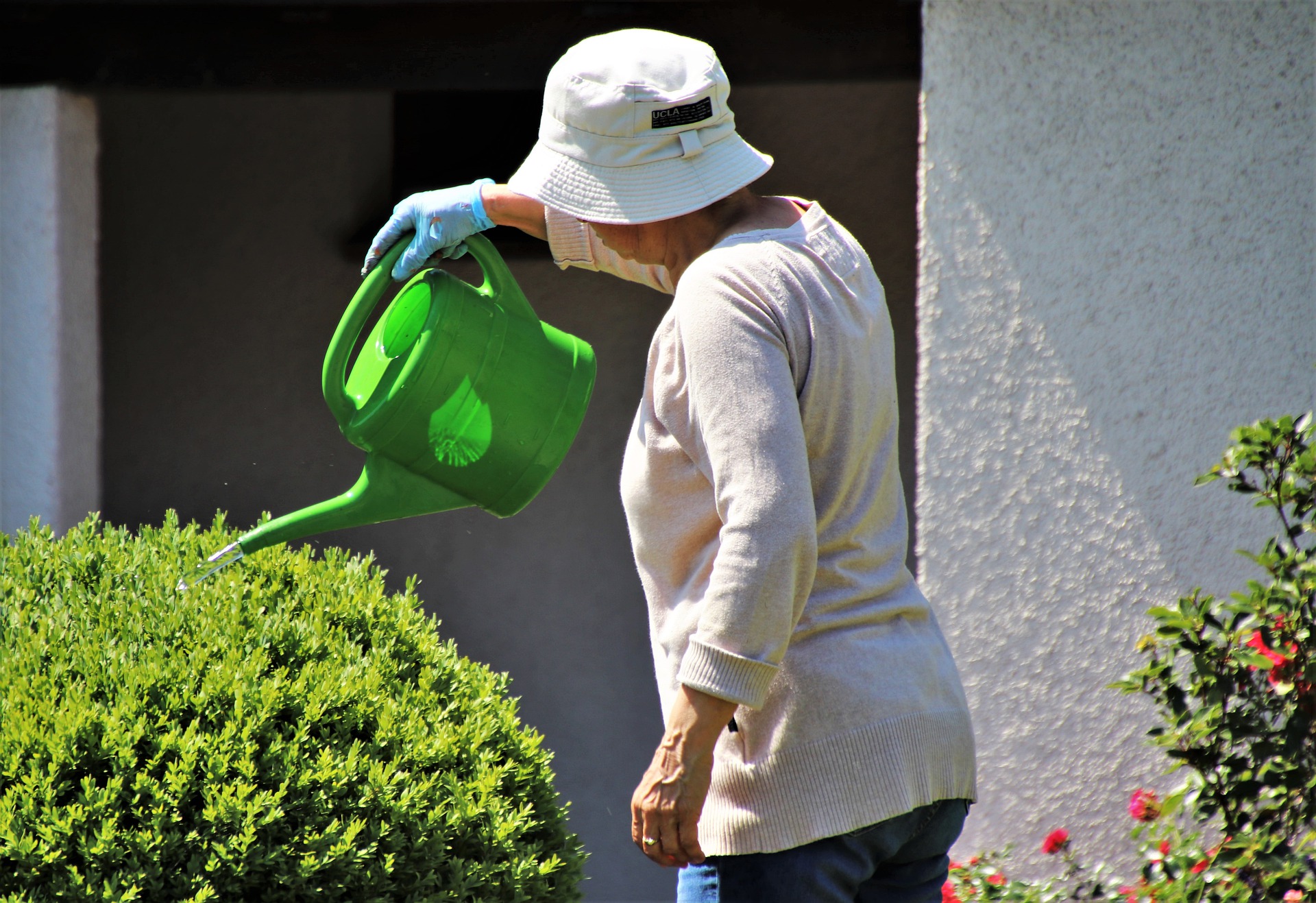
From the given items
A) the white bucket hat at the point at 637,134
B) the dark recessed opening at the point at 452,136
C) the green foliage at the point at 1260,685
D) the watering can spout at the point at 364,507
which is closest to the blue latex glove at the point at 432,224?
the watering can spout at the point at 364,507

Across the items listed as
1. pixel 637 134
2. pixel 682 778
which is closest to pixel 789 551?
pixel 682 778

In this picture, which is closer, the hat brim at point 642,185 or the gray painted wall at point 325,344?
the hat brim at point 642,185

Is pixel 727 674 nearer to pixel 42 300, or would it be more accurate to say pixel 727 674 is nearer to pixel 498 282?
pixel 498 282

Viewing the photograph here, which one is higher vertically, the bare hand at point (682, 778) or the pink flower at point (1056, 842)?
the bare hand at point (682, 778)

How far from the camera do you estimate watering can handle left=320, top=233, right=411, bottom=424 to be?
1629 millimetres

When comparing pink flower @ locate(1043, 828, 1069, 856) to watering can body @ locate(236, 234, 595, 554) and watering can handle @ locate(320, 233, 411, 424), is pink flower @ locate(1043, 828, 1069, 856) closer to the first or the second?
watering can body @ locate(236, 234, 595, 554)

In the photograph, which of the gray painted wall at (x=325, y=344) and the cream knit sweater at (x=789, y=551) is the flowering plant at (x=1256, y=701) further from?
the gray painted wall at (x=325, y=344)

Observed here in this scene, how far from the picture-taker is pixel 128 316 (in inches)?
163

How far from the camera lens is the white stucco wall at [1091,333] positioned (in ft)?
8.50

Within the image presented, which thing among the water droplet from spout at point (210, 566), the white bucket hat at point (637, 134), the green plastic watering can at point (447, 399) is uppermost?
→ the white bucket hat at point (637, 134)

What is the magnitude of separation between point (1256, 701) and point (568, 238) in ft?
5.04

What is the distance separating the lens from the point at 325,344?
13.7ft

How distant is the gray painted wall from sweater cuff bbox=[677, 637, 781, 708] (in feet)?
9.69

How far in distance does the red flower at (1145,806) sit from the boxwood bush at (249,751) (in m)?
1.16
